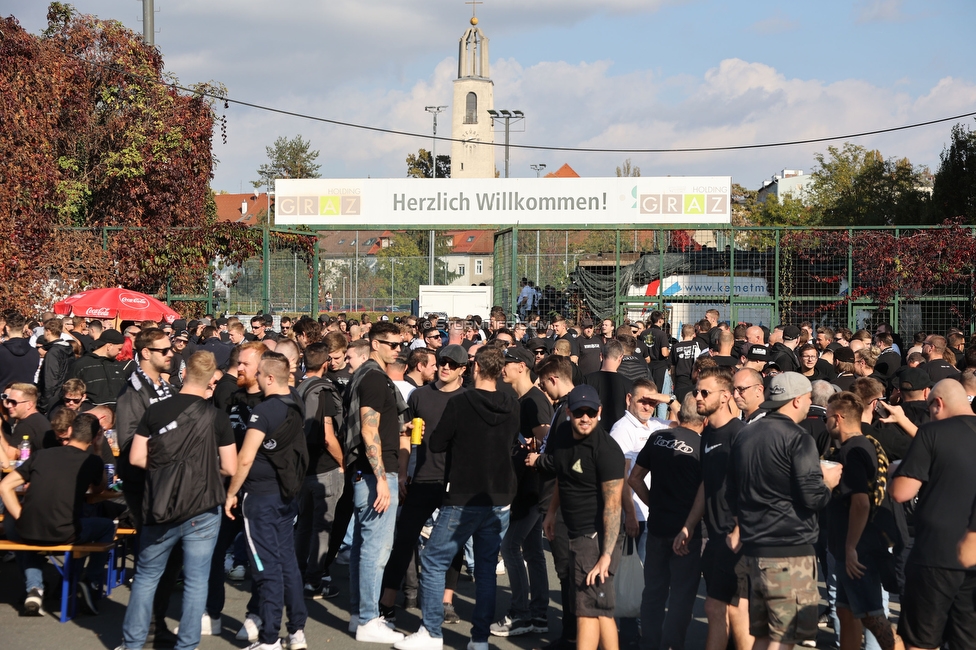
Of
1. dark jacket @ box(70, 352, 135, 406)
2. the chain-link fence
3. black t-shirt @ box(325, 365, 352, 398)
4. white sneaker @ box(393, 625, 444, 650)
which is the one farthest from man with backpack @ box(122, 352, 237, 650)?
the chain-link fence

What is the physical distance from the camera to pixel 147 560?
222 inches

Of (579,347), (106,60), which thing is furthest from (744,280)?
(106,60)

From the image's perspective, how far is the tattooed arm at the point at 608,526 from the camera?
5.16 m

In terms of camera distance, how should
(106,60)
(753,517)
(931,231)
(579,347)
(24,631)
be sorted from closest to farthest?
(753,517) < (24,631) < (579,347) < (931,231) < (106,60)

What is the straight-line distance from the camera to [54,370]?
1023 centimetres

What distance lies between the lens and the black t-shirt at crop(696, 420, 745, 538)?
5.21 meters

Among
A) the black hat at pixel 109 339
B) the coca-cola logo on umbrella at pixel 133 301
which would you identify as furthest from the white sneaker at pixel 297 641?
the coca-cola logo on umbrella at pixel 133 301

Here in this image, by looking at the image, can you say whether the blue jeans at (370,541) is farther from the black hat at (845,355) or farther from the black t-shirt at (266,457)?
the black hat at (845,355)

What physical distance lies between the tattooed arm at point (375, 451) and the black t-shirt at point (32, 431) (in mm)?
2931

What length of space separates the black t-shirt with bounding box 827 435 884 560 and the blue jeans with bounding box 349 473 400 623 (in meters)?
2.80

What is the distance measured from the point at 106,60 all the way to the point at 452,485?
2205 cm

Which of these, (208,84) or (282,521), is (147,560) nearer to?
(282,521)

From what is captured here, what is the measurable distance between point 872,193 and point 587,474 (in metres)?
36.0

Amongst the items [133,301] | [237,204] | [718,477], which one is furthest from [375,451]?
[237,204]
